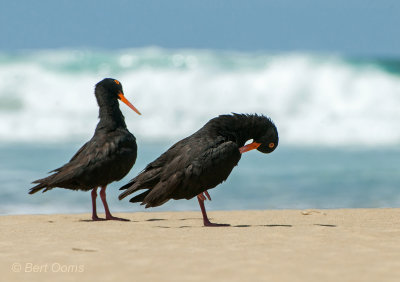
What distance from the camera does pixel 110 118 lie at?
814 cm

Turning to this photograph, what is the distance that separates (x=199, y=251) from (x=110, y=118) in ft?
11.2

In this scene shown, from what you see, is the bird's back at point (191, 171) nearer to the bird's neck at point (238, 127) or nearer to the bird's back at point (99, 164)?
the bird's neck at point (238, 127)

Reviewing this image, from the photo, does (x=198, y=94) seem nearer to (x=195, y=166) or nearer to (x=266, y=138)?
(x=266, y=138)

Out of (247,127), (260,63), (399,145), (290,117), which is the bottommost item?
(247,127)

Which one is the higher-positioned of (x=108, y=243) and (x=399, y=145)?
(x=399, y=145)

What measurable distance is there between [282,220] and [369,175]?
8.08 meters

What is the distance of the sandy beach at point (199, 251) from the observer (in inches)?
169

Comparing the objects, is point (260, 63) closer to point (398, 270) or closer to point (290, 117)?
point (290, 117)

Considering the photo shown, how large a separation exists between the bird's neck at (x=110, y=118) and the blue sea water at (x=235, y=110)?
3469mm

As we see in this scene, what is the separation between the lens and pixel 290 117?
2723cm

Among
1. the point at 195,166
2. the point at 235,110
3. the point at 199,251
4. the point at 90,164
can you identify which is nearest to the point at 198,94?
the point at 235,110

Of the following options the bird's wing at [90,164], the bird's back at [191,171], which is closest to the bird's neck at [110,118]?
the bird's wing at [90,164]

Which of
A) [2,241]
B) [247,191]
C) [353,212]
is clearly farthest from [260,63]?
[2,241]

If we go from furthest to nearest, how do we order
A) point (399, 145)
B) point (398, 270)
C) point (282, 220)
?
point (399, 145) < point (282, 220) < point (398, 270)
